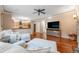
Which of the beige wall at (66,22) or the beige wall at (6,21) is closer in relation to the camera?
the beige wall at (6,21)

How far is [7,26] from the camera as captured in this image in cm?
132

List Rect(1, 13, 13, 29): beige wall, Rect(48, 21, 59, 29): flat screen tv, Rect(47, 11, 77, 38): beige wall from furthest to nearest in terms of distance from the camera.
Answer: Rect(48, 21, 59, 29): flat screen tv → Rect(47, 11, 77, 38): beige wall → Rect(1, 13, 13, 29): beige wall

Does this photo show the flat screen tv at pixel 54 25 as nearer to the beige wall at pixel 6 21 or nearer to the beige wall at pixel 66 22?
the beige wall at pixel 66 22

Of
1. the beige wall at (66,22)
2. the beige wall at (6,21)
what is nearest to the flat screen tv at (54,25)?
the beige wall at (66,22)

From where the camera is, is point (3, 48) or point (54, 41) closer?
point (3, 48)

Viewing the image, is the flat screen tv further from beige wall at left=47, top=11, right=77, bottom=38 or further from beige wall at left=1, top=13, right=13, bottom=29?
beige wall at left=1, top=13, right=13, bottom=29

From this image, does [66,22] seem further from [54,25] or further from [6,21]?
[6,21]

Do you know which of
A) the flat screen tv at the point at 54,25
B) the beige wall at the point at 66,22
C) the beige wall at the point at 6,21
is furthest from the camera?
the flat screen tv at the point at 54,25

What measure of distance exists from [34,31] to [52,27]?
278 mm

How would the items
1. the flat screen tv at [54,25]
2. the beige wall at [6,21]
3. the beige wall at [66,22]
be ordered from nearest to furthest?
the beige wall at [6,21] → the beige wall at [66,22] → the flat screen tv at [54,25]

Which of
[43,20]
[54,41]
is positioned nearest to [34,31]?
[43,20]

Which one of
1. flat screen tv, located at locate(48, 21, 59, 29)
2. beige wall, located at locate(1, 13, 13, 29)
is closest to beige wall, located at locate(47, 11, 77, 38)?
flat screen tv, located at locate(48, 21, 59, 29)
